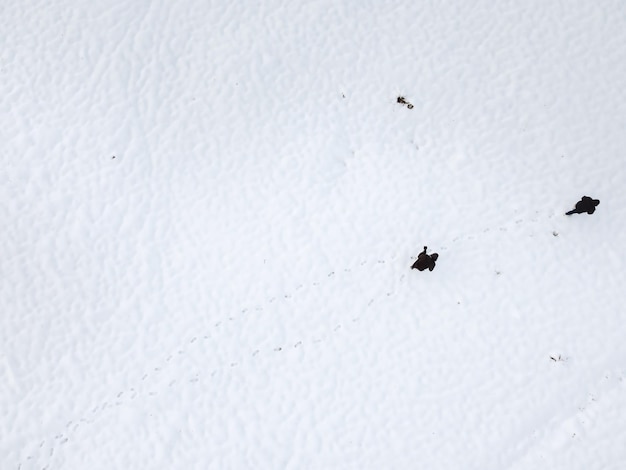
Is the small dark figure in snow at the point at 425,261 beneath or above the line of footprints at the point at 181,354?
above

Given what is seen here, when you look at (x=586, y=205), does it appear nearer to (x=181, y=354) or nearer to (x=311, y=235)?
(x=311, y=235)

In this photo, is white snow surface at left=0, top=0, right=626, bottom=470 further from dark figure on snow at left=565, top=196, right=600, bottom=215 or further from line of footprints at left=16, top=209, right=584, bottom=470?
dark figure on snow at left=565, top=196, right=600, bottom=215

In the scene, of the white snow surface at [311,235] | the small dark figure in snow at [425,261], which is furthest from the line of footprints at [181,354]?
the small dark figure in snow at [425,261]

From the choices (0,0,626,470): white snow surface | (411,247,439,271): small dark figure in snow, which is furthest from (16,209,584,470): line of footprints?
(411,247,439,271): small dark figure in snow

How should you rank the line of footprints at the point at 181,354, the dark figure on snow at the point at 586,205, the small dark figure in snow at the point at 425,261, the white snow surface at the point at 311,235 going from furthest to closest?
the dark figure on snow at the point at 586,205 → the small dark figure in snow at the point at 425,261 → the white snow surface at the point at 311,235 → the line of footprints at the point at 181,354

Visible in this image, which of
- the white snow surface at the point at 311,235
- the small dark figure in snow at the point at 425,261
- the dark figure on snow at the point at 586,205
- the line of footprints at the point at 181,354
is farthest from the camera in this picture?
the dark figure on snow at the point at 586,205

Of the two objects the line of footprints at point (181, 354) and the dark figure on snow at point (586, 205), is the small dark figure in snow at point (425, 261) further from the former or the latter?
the dark figure on snow at point (586, 205)
